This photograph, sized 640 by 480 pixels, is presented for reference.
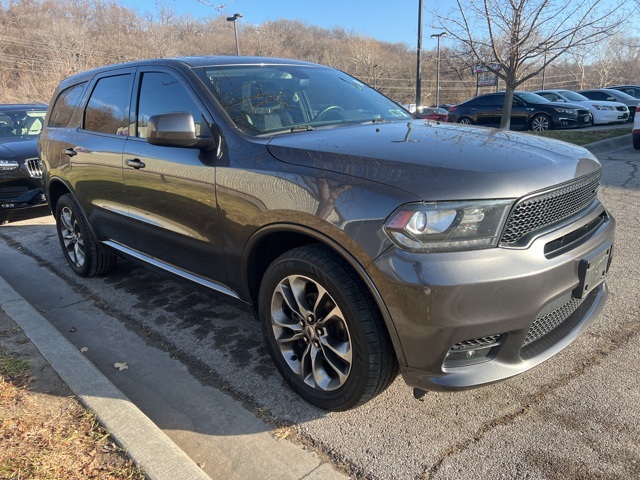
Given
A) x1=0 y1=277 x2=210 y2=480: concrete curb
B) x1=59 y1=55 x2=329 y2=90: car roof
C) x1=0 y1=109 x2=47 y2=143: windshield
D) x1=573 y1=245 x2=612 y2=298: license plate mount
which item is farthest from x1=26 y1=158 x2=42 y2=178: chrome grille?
x1=573 y1=245 x2=612 y2=298: license plate mount

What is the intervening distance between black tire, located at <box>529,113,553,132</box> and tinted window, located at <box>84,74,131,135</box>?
44.4ft

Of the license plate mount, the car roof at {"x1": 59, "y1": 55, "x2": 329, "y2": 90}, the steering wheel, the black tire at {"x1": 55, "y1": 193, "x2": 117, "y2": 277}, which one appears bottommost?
the black tire at {"x1": 55, "y1": 193, "x2": 117, "y2": 277}

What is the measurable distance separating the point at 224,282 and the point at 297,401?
82 cm

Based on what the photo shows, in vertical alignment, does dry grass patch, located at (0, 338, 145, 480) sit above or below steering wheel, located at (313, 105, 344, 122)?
below

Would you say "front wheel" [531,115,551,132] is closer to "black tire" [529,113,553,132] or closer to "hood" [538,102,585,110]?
"black tire" [529,113,553,132]

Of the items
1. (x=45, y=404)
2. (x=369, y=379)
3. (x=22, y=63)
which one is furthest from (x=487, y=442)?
(x=22, y=63)

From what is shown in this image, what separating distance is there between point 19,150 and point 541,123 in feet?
44.9

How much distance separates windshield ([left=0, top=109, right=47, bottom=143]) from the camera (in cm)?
791

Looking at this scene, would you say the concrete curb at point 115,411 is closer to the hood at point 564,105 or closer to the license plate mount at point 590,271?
the license plate mount at point 590,271

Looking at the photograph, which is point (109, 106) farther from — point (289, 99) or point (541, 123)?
point (541, 123)

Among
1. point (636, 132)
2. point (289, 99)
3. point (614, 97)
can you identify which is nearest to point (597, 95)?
point (614, 97)

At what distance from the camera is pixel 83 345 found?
A: 345 centimetres

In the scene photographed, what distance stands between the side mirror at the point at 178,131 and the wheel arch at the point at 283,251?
2.21ft

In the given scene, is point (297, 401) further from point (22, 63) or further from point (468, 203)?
point (22, 63)
